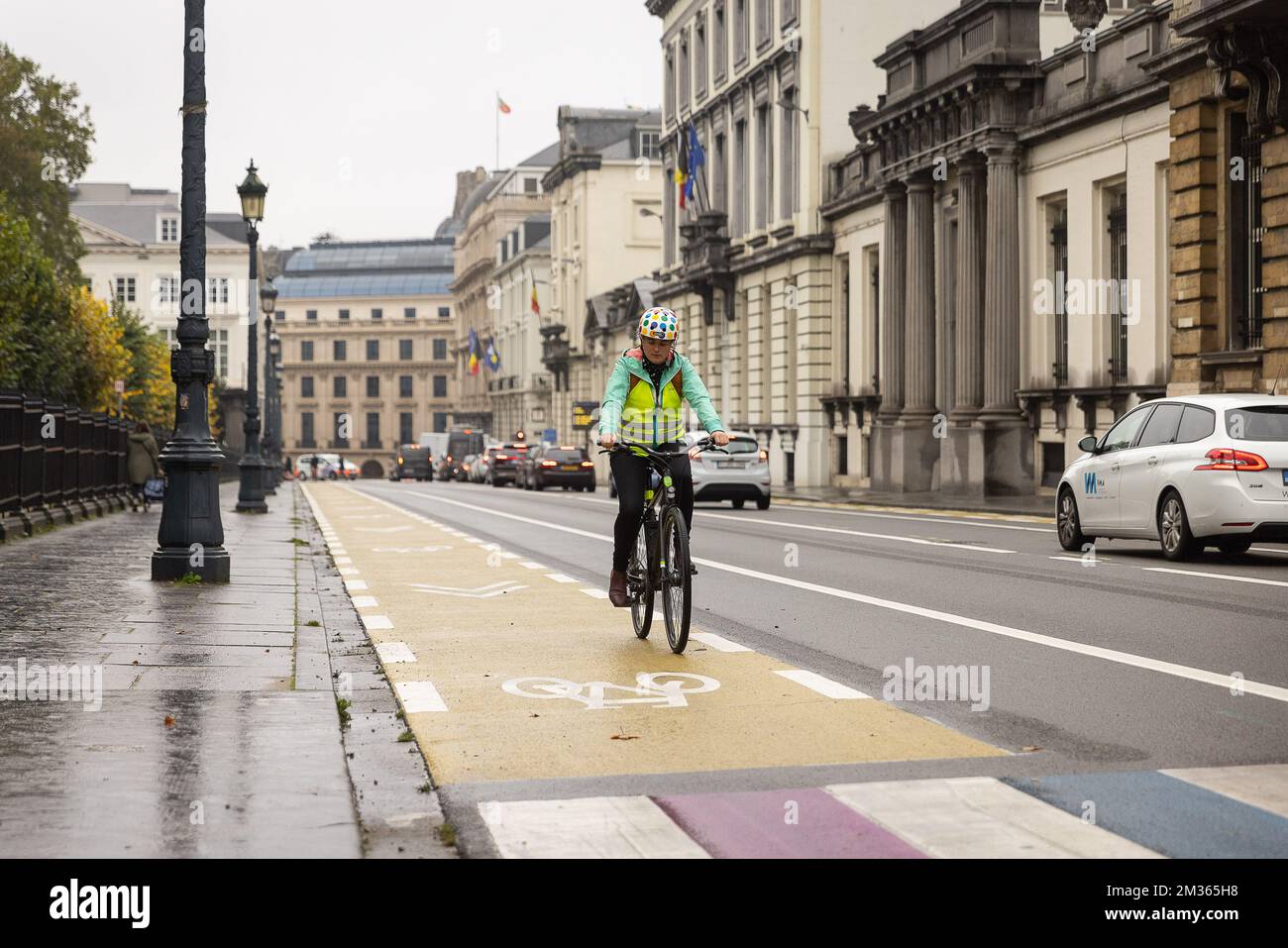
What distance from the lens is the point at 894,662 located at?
32.4 ft

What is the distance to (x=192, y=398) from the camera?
15.2 meters

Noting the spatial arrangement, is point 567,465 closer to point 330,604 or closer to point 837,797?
point 330,604

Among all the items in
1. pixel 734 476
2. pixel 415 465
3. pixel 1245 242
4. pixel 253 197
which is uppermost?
pixel 253 197

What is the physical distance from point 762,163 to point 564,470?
11.4 meters

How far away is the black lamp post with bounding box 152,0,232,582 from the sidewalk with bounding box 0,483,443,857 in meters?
0.47

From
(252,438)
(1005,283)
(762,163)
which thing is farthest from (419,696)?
(762,163)

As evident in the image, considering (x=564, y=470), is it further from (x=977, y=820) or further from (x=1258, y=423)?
(x=977, y=820)

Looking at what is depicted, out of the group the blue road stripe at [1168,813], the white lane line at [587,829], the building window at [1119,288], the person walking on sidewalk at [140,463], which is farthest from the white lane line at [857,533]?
the white lane line at [587,829]

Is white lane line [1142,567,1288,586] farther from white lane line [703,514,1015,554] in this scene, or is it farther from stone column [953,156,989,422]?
stone column [953,156,989,422]

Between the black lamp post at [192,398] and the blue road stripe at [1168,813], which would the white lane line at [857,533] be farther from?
the blue road stripe at [1168,813]

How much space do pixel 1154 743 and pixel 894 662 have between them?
2.82 meters

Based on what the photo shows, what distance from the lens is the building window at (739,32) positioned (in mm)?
58188

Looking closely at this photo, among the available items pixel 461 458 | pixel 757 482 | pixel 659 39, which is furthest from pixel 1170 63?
pixel 461 458

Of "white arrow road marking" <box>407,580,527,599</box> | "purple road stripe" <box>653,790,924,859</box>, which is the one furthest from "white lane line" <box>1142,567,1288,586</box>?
"purple road stripe" <box>653,790,924,859</box>
